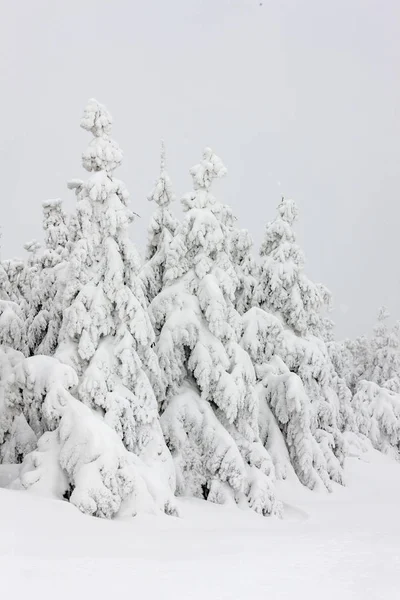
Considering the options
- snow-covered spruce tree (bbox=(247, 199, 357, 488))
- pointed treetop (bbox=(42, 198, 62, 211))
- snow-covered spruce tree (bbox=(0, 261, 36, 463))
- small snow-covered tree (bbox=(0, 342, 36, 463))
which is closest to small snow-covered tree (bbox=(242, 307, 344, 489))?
snow-covered spruce tree (bbox=(247, 199, 357, 488))

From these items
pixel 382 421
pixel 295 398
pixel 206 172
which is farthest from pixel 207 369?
pixel 382 421

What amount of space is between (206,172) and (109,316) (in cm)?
791

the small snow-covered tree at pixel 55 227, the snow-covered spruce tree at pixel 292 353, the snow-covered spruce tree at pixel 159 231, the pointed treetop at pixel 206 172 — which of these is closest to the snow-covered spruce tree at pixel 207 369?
the pointed treetop at pixel 206 172

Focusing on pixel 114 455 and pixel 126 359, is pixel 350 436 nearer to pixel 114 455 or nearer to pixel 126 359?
pixel 126 359

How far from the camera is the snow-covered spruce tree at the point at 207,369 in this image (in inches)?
816

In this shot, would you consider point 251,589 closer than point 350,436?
Yes

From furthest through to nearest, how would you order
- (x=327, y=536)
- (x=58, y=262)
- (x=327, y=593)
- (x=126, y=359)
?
(x=58, y=262) → (x=126, y=359) → (x=327, y=536) → (x=327, y=593)

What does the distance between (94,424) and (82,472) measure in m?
1.18

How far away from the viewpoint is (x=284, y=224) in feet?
93.1

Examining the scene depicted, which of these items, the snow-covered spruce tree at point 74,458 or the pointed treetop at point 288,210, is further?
the pointed treetop at point 288,210

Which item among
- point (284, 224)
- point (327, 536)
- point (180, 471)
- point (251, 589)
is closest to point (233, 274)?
point (284, 224)

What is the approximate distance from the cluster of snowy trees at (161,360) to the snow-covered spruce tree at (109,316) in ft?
0.14

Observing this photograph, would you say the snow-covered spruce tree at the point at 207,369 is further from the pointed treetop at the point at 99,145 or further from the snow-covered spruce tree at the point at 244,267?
the pointed treetop at the point at 99,145

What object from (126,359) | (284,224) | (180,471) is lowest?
(180,471)
